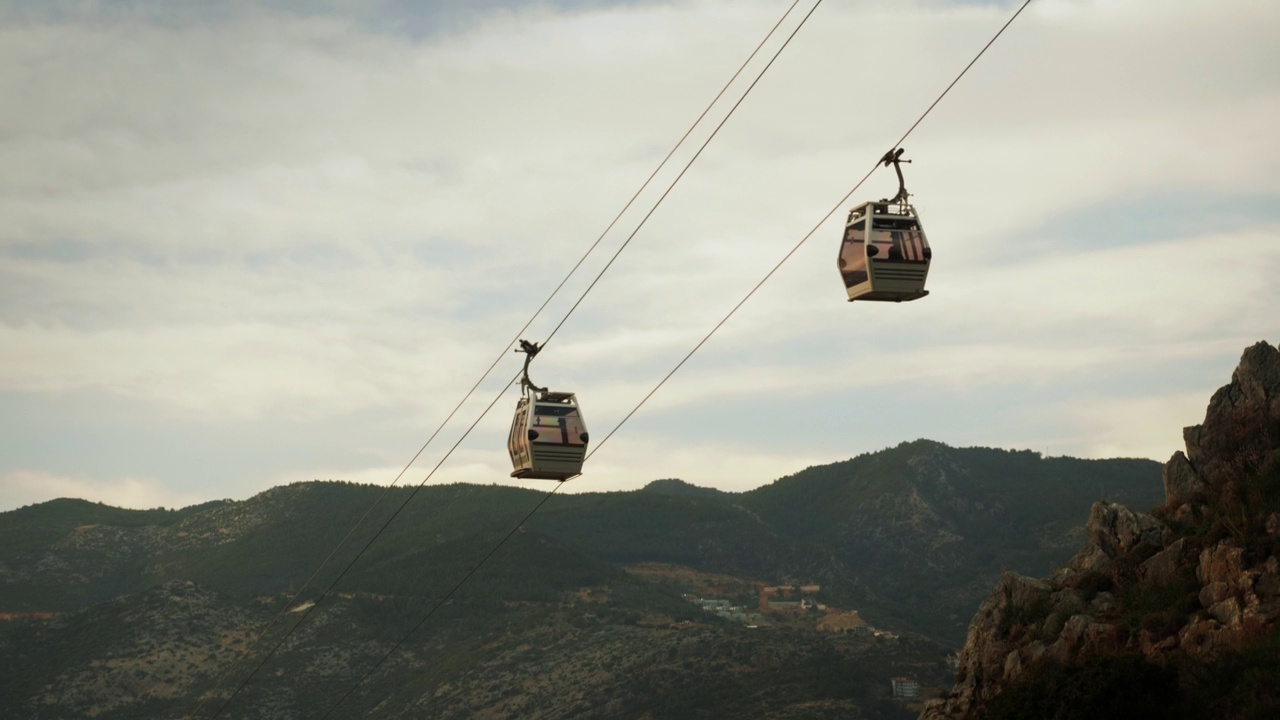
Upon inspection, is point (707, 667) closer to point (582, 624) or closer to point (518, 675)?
point (518, 675)

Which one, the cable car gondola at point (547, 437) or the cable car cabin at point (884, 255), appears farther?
the cable car gondola at point (547, 437)

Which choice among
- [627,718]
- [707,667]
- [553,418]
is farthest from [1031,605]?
[707,667]

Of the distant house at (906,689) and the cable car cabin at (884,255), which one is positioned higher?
the cable car cabin at (884,255)

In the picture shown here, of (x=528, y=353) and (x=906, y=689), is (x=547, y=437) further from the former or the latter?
(x=906, y=689)

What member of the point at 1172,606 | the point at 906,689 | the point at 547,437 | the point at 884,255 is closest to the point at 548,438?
the point at 547,437

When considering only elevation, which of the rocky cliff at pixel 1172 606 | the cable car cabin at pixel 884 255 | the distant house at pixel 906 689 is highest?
the cable car cabin at pixel 884 255

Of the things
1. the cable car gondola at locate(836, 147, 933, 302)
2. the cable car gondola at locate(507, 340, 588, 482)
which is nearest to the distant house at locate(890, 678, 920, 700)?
the cable car gondola at locate(507, 340, 588, 482)

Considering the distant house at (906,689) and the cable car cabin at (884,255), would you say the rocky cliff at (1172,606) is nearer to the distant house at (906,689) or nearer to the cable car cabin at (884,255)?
the cable car cabin at (884,255)

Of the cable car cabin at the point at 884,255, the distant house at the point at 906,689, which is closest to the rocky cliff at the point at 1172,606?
the cable car cabin at the point at 884,255
